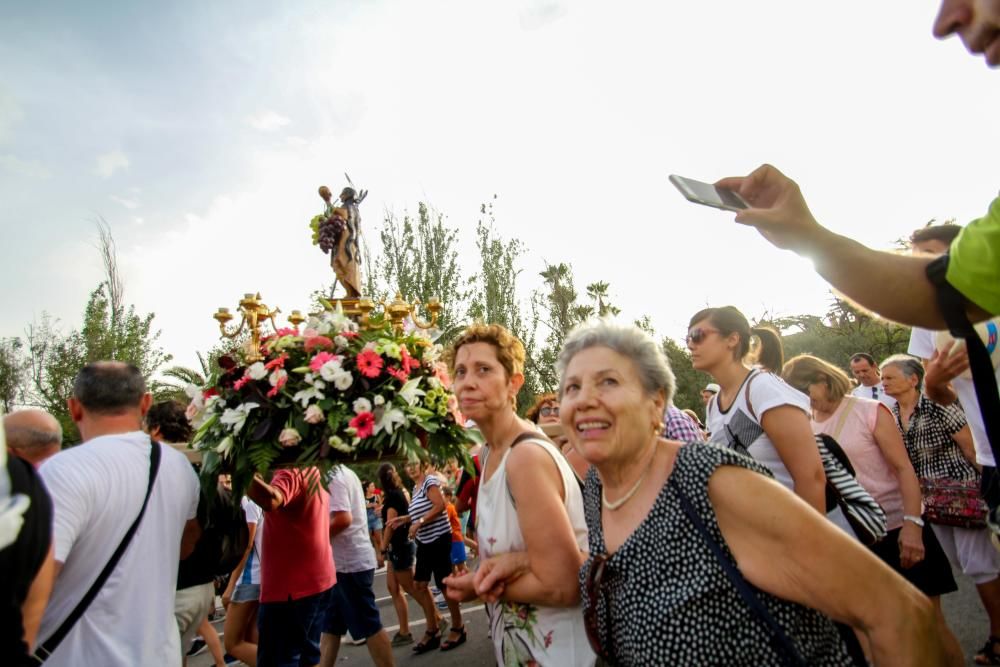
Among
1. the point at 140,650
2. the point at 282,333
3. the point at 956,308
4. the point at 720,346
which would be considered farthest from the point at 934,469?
the point at 140,650

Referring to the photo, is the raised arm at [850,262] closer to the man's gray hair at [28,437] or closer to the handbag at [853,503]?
the handbag at [853,503]

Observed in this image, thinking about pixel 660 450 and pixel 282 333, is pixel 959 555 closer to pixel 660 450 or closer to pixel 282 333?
pixel 660 450

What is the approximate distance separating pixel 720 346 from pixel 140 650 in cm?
332

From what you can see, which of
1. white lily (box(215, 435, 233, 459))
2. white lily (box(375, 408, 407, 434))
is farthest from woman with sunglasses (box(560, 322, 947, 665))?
white lily (box(215, 435, 233, 459))

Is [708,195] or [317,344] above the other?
[708,195]

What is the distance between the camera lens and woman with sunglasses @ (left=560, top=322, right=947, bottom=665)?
1.47m

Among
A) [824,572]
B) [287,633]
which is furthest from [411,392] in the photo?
[287,633]

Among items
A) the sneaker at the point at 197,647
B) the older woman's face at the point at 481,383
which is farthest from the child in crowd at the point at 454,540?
the older woman's face at the point at 481,383

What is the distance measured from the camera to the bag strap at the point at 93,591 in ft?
7.23

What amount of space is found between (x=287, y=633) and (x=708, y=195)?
4.53 m

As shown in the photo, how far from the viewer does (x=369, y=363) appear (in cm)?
278

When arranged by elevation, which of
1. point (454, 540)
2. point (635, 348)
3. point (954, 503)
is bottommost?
point (454, 540)

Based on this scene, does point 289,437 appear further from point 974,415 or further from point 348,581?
point 348,581

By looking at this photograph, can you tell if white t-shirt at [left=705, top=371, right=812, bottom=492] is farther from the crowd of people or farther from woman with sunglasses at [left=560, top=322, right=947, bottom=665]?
woman with sunglasses at [left=560, top=322, right=947, bottom=665]
